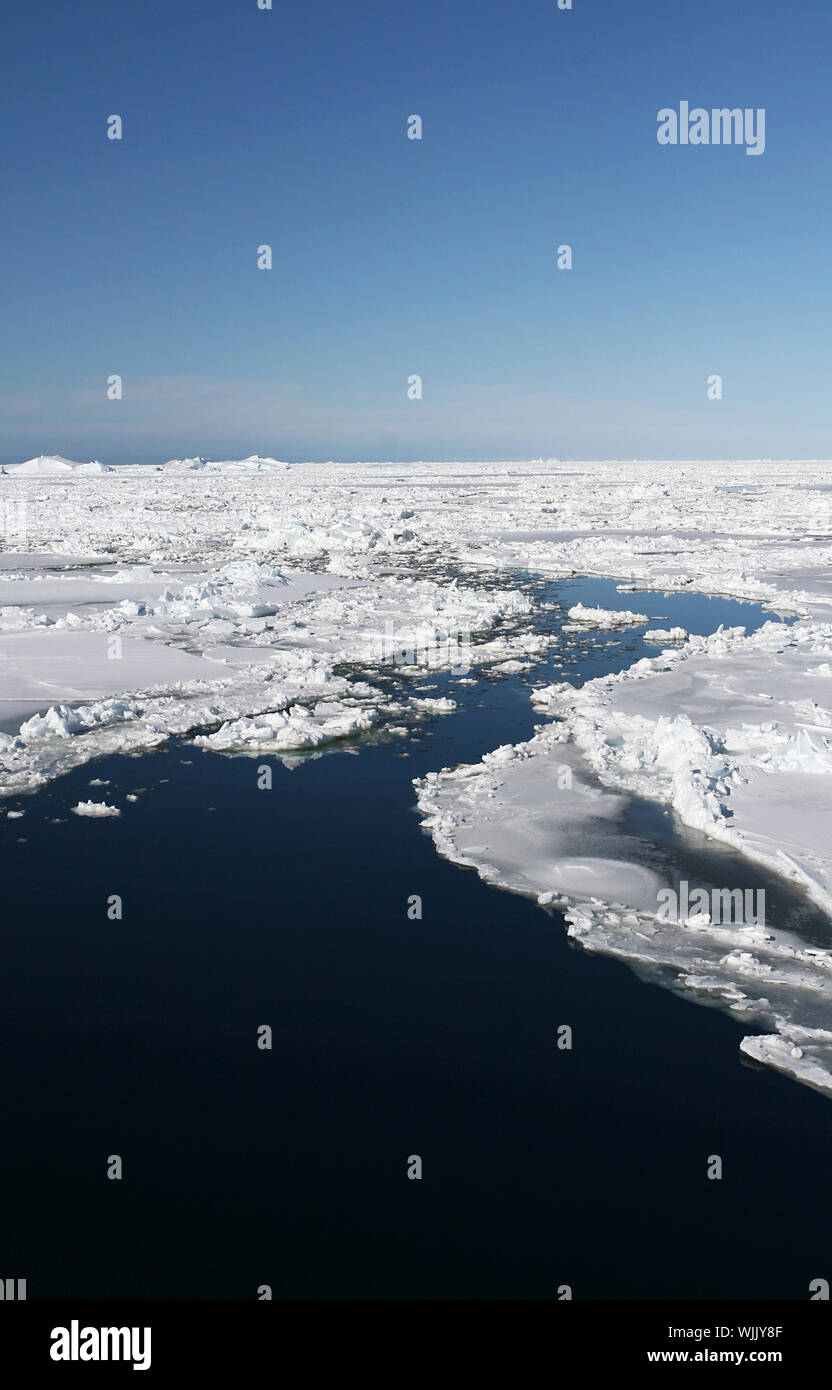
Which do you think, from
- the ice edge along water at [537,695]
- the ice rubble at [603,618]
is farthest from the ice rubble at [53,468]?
the ice rubble at [603,618]

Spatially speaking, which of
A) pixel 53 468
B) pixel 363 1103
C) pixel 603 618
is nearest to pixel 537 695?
pixel 603 618

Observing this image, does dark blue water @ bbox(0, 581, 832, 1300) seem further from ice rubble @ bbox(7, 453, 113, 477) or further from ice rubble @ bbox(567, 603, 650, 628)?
ice rubble @ bbox(7, 453, 113, 477)

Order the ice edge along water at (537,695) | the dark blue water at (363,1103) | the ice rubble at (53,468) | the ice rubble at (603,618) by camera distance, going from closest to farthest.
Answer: the dark blue water at (363,1103), the ice edge along water at (537,695), the ice rubble at (603,618), the ice rubble at (53,468)

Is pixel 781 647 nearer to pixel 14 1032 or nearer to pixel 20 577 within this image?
pixel 14 1032

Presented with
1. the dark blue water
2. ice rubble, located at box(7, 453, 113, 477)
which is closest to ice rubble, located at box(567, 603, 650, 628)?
the dark blue water

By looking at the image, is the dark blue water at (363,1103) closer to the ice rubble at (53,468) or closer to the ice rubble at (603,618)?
the ice rubble at (603,618)

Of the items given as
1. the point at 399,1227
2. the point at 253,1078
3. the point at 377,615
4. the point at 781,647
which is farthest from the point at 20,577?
the point at 399,1227
